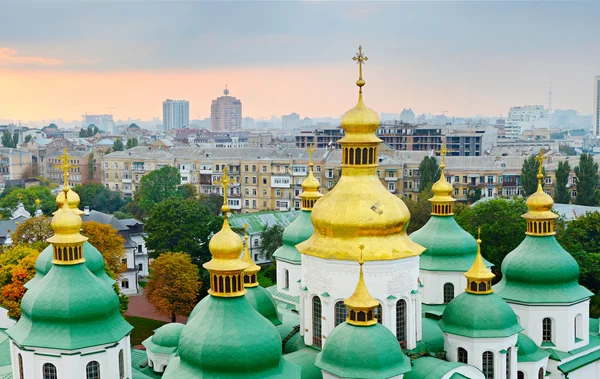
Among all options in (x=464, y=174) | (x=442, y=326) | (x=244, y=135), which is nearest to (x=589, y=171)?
(x=464, y=174)

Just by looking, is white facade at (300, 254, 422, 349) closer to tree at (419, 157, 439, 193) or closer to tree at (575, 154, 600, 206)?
tree at (575, 154, 600, 206)

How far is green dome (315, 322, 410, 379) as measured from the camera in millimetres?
19297

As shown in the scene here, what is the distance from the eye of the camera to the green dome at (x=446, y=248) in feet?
92.0

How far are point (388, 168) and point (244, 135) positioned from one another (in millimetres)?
120180

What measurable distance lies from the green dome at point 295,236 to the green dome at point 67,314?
1051 centimetres

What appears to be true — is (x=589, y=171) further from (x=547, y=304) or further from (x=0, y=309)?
(x=0, y=309)

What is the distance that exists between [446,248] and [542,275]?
12.1 feet

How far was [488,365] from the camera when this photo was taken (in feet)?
75.7

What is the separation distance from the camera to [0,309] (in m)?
31.0

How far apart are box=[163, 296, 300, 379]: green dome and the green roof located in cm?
3509

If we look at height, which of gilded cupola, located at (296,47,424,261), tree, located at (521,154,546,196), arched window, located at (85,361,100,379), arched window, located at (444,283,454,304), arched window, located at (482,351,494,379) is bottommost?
arched window, located at (482,351,494,379)

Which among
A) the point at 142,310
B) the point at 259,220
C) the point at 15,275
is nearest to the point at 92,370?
the point at 15,275

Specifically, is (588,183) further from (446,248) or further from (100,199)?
(100,199)

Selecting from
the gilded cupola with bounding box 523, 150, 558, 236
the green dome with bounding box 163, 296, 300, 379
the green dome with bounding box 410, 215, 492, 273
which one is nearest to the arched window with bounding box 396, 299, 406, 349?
the green dome with bounding box 163, 296, 300, 379
